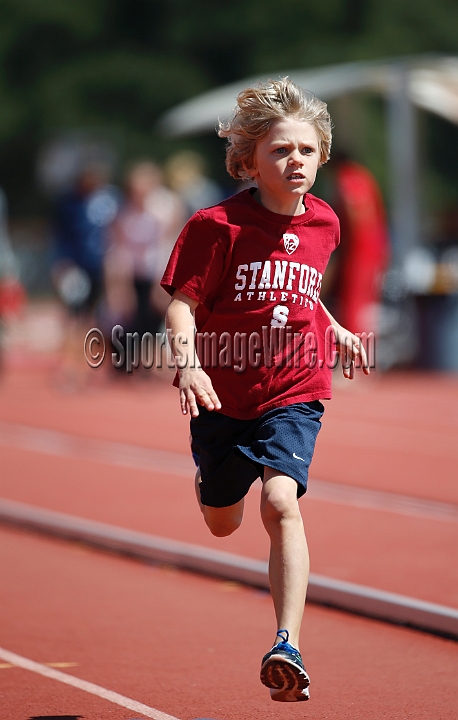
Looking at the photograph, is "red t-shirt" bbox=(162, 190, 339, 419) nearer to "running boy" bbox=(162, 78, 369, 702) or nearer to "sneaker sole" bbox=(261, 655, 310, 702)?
"running boy" bbox=(162, 78, 369, 702)

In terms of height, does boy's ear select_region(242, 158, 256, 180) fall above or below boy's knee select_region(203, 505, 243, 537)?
above

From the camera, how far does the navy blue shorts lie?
4.30 m

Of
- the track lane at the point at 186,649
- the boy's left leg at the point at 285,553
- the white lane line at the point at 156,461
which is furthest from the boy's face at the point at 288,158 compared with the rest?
the white lane line at the point at 156,461

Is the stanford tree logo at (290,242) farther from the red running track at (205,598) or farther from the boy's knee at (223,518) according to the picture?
the red running track at (205,598)

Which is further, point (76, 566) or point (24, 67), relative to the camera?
point (24, 67)

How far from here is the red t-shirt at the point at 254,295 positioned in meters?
4.38

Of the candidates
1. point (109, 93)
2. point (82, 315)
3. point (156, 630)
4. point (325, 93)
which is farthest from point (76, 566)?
point (109, 93)

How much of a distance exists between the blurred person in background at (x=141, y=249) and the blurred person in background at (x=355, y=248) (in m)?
2.06

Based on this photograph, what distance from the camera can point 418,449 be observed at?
10.4 m

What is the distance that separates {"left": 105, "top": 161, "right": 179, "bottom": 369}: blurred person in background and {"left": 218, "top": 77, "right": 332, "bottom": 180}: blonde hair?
9.78m

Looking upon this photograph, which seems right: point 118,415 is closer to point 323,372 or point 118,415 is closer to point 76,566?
point 76,566

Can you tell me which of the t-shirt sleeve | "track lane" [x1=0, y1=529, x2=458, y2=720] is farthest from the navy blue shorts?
"track lane" [x1=0, y1=529, x2=458, y2=720]

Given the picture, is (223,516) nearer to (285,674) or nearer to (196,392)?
(196,392)

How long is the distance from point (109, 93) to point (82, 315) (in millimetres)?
26432
